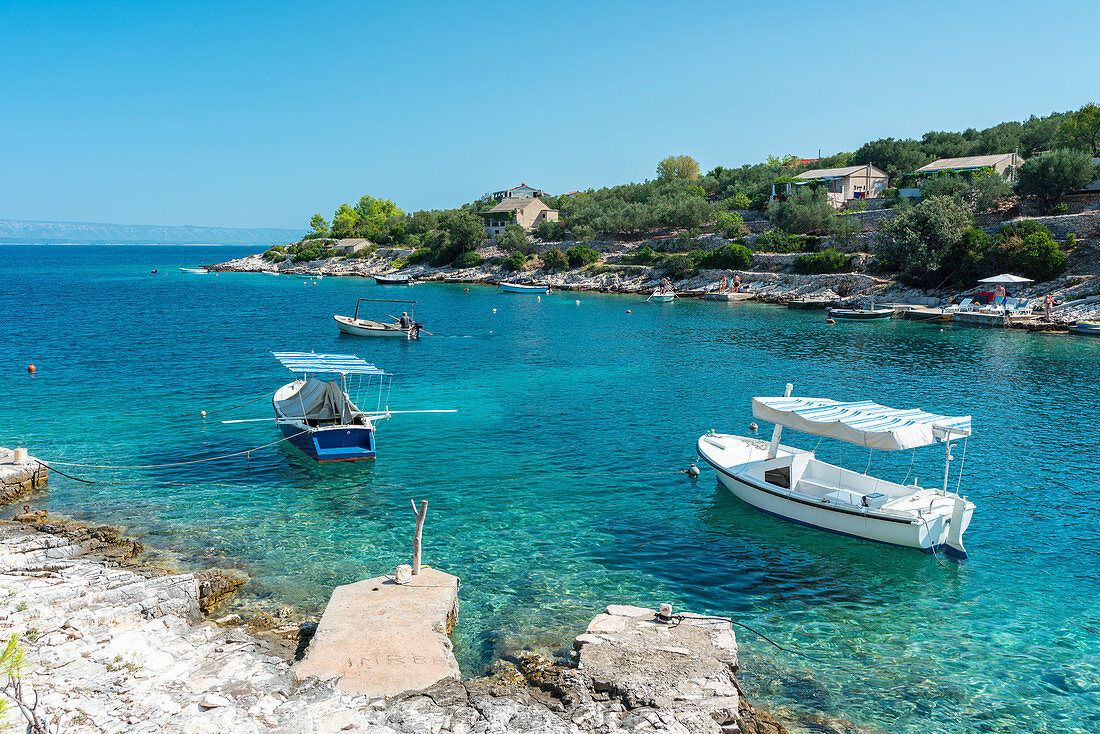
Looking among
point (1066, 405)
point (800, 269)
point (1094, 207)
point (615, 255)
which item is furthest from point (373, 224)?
point (1066, 405)

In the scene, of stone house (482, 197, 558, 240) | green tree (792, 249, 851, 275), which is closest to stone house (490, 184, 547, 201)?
stone house (482, 197, 558, 240)

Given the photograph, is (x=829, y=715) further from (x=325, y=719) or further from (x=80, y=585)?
(x=80, y=585)

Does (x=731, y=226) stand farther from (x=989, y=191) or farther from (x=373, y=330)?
(x=373, y=330)

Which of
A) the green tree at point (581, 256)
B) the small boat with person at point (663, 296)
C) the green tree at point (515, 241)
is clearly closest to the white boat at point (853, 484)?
the small boat with person at point (663, 296)

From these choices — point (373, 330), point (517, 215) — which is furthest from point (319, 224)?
point (373, 330)

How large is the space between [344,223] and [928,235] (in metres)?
148

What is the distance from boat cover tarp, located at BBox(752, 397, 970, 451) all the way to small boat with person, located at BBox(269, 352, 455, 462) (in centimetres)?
1378

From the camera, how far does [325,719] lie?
10461 millimetres

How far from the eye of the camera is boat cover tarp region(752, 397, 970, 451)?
18.3 metres

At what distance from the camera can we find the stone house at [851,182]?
101 m

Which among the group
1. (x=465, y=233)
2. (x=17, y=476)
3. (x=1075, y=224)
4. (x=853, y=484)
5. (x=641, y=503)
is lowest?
(x=641, y=503)

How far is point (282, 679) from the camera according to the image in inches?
456

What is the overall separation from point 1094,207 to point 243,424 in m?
80.5

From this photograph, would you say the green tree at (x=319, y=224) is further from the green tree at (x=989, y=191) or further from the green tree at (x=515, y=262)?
the green tree at (x=989, y=191)
